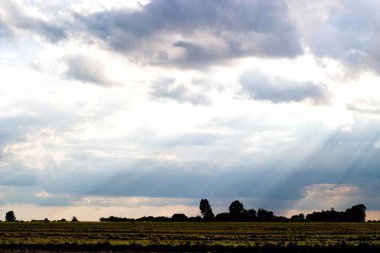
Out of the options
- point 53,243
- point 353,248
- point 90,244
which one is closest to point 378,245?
point 353,248

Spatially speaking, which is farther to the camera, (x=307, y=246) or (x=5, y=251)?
(x=307, y=246)

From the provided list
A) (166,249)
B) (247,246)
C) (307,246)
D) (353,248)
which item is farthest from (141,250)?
(353,248)

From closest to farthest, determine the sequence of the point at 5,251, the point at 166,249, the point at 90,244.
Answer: the point at 5,251, the point at 166,249, the point at 90,244

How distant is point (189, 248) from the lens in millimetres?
45781

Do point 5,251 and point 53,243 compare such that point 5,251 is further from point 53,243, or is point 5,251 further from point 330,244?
point 330,244

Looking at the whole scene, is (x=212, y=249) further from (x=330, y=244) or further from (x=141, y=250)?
(x=330, y=244)

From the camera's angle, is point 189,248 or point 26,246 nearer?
point 189,248

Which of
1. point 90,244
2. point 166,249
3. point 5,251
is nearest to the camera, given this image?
point 5,251

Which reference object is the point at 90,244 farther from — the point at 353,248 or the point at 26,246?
the point at 353,248

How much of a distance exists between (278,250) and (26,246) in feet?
78.2

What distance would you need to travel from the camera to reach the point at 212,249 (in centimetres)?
4519

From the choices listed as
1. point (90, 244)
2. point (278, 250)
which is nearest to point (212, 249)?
point (278, 250)

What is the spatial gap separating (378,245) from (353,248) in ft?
8.63

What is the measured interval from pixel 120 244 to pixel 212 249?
29.7ft
